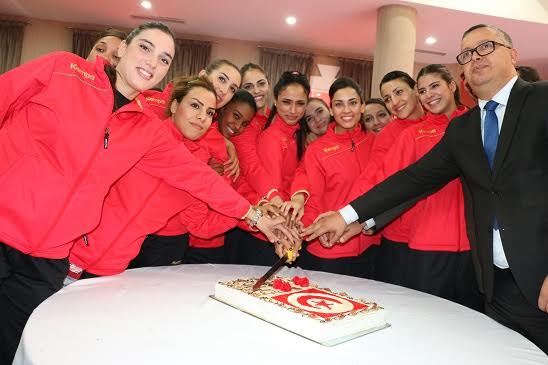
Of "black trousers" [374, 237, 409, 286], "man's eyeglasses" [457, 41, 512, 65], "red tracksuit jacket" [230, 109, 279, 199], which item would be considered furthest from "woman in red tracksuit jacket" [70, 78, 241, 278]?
"man's eyeglasses" [457, 41, 512, 65]

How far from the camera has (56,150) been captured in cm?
167

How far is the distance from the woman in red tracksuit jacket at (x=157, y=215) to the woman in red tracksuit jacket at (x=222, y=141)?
0.16m

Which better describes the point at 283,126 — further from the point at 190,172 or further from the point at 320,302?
the point at 320,302

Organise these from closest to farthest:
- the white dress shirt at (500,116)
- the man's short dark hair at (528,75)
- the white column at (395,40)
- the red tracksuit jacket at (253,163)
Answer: the white dress shirt at (500,116) < the man's short dark hair at (528,75) < the red tracksuit jacket at (253,163) < the white column at (395,40)

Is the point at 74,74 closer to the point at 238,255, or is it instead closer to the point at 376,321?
the point at 376,321

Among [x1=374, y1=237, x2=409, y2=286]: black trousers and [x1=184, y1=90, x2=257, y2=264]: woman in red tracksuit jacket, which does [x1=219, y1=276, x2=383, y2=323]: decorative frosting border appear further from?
[x1=184, y1=90, x2=257, y2=264]: woman in red tracksuit jacket

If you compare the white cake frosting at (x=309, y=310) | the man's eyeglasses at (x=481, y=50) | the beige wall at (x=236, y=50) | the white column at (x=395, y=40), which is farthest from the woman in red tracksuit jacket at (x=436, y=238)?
the beige wall at (x=236, y=50)

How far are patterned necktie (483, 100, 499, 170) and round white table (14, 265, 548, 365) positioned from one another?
2.14 feet

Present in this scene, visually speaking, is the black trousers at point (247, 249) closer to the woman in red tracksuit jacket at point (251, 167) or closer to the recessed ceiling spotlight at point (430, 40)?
the woman in red tracksuit jacket at point (251, 167)

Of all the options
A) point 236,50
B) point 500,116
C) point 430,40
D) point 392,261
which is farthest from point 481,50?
point 236,50

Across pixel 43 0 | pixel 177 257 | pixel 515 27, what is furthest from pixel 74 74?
pixel 515 27

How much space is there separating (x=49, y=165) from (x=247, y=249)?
5.84ft

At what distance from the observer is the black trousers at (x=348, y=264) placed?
2.74 m

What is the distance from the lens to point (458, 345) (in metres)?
1.34
